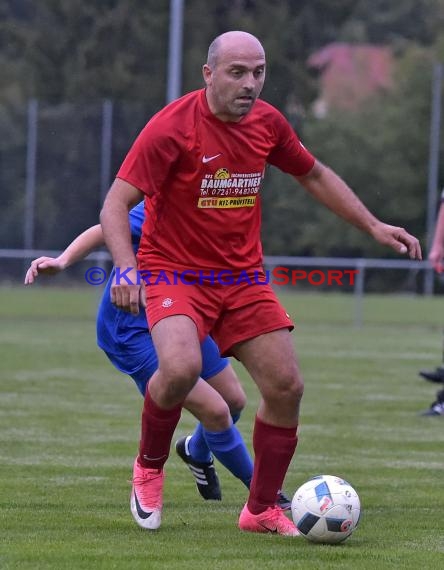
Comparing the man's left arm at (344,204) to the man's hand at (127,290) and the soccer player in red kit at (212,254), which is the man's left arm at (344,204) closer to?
the soccer player in red kit at (212,254)

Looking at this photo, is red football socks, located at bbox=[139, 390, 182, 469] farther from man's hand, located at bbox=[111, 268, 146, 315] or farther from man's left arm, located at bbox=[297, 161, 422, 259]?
man's left arm, located at bbox=[297, 161, 422, 259]

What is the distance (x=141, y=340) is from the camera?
6.53m

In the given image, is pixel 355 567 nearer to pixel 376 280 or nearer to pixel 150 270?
pixel 150 270

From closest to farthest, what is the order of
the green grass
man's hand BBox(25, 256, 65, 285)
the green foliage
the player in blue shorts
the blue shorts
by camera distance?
the green grass, man's hand BBox(25, 256, 65, 285), the player in blue shorts, the blue shorts, the green foliage

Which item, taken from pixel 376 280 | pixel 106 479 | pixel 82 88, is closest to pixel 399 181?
pixel 376 280

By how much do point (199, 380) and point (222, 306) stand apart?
0.72 meters

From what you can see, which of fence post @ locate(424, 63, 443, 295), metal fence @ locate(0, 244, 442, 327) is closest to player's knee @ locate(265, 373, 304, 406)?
metal fence @ locate(0, 244, 442, 327)

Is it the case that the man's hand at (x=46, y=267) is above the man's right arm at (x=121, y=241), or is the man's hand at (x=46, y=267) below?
below

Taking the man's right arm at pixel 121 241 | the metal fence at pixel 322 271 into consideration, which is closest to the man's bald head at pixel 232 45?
the man's right arm at pixel 121 241

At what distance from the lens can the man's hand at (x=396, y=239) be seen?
584 centimetres

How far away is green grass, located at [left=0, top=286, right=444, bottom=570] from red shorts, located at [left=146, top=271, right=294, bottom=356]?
2.75ft

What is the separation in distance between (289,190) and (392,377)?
13693 mm

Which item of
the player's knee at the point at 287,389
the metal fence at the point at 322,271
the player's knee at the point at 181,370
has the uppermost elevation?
the player's knee at the point at 181,370

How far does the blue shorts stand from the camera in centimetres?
650
